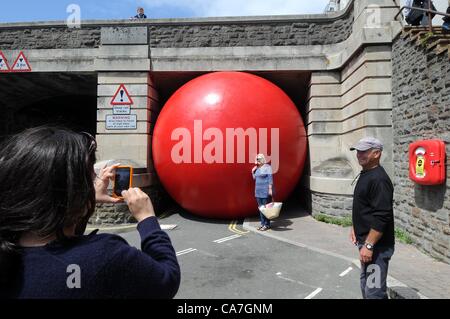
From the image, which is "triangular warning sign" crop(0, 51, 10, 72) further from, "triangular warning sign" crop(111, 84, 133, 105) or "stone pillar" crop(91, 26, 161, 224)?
"triangular warning sign" crop(111, 84, 133, 105)

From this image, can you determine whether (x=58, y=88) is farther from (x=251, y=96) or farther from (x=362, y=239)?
(x=362, y=239)

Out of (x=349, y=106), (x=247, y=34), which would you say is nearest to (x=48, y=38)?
(x=247, y=34)

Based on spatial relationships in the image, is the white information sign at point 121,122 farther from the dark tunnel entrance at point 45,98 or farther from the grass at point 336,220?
the grass at point 336,220

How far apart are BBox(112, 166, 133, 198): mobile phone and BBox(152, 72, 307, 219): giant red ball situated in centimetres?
550

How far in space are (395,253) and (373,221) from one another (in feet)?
10.3

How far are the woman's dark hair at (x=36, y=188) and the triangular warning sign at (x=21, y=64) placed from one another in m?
11.1

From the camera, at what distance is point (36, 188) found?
3.52 feet

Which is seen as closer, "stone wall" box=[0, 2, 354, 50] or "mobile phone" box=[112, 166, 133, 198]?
"mobile phone" box=[112, 166, 133, 198]

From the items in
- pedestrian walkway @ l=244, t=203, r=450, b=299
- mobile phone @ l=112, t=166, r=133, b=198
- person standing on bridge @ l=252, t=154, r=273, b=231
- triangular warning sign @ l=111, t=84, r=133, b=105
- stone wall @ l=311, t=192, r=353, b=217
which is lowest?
pedestrian walkway @ l=244, t=203, r=450, b=299

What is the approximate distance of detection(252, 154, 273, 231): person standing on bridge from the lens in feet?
24.1

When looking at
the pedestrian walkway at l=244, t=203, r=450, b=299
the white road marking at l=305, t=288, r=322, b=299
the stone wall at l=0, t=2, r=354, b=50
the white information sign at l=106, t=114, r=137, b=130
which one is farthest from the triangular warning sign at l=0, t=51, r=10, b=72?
the white road marking at l=305, t=288, r=322, b=299

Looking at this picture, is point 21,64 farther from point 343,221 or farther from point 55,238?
point 55,238

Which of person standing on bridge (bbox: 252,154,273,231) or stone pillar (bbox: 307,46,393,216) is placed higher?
stone pillar (bbox: 307,46,393,216)

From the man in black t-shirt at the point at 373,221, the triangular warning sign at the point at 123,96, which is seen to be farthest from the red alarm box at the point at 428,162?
the triangular warning sign at the point at 123,96
